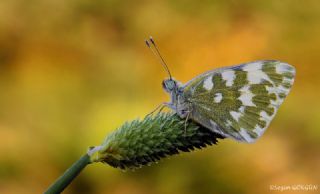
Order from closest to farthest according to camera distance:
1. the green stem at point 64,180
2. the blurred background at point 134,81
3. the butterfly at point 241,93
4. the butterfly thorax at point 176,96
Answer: the green stem at point 64,180, the butterfly thorax at point 176,96, the butterfly at point 241,93, the blurred background at point 134,81

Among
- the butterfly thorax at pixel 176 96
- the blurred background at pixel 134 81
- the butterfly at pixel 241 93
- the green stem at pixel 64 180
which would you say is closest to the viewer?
the green stem at pixel 64 180

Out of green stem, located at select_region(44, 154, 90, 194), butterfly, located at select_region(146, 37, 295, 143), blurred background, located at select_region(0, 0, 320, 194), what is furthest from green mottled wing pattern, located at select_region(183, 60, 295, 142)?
blurred background, located at select_region(0, 0, 320, 194)

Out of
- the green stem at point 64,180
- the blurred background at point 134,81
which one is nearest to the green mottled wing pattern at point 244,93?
the green stem at point 64,180

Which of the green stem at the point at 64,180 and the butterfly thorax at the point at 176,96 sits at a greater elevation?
the green stem at the point at 64,180

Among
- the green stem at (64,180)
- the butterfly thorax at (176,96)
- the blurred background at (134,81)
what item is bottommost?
the blurred background at (134,81)

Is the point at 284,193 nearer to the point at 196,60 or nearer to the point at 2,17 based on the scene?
the point at 196,60

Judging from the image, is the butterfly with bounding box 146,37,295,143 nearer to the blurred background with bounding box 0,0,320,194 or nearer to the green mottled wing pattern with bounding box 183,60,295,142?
the green mottled wing pattern with bounding box 183,60,295,142

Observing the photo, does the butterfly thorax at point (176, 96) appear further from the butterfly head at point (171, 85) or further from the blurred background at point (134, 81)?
the blurred background at point (134, 81)

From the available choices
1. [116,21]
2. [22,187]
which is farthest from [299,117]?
[22,187]

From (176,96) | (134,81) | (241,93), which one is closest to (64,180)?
(176,96)
